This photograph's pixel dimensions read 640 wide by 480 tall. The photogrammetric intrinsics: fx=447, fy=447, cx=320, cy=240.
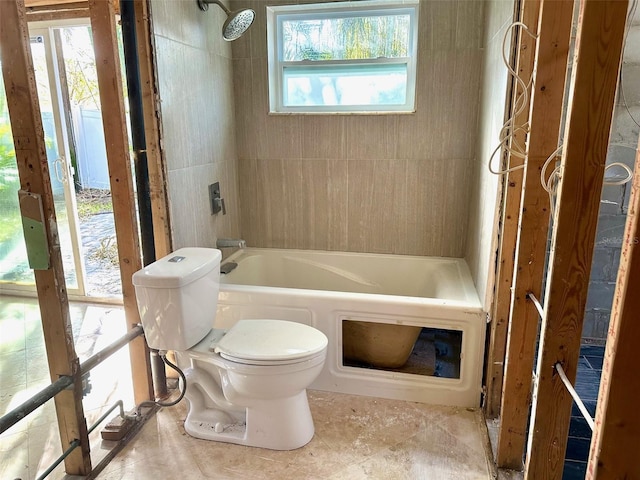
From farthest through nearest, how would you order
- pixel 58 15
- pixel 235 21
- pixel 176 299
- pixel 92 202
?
pixel 92 202 < pixel 58 15 < pixel 235 21 < pixel 176 299

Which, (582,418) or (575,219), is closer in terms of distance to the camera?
(575,219)

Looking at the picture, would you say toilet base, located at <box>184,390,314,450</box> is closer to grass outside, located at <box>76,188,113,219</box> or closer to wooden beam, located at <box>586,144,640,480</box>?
wooden beam, located at <box>586,144,640,480</box>

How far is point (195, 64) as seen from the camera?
2375mm

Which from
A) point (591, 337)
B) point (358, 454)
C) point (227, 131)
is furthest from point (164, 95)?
point (591, 337)

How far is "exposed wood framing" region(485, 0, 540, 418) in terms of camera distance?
1579 mm

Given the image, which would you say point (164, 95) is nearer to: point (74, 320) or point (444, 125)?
point (444, 125)

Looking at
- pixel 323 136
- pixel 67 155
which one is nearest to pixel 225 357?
pixel 323 136

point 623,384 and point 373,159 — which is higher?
point 373,159

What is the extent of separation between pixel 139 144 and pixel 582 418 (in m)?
2.37

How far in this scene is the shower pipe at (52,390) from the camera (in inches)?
53.3

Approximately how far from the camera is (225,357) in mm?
1744

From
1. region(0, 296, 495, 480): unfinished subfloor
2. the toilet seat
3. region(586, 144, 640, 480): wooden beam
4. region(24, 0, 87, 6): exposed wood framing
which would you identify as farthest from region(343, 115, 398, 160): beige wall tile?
region(586, 144, 640, 480): wooden beam

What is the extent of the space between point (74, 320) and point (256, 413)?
187cm

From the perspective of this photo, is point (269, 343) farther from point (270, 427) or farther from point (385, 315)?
point (385, 315)
